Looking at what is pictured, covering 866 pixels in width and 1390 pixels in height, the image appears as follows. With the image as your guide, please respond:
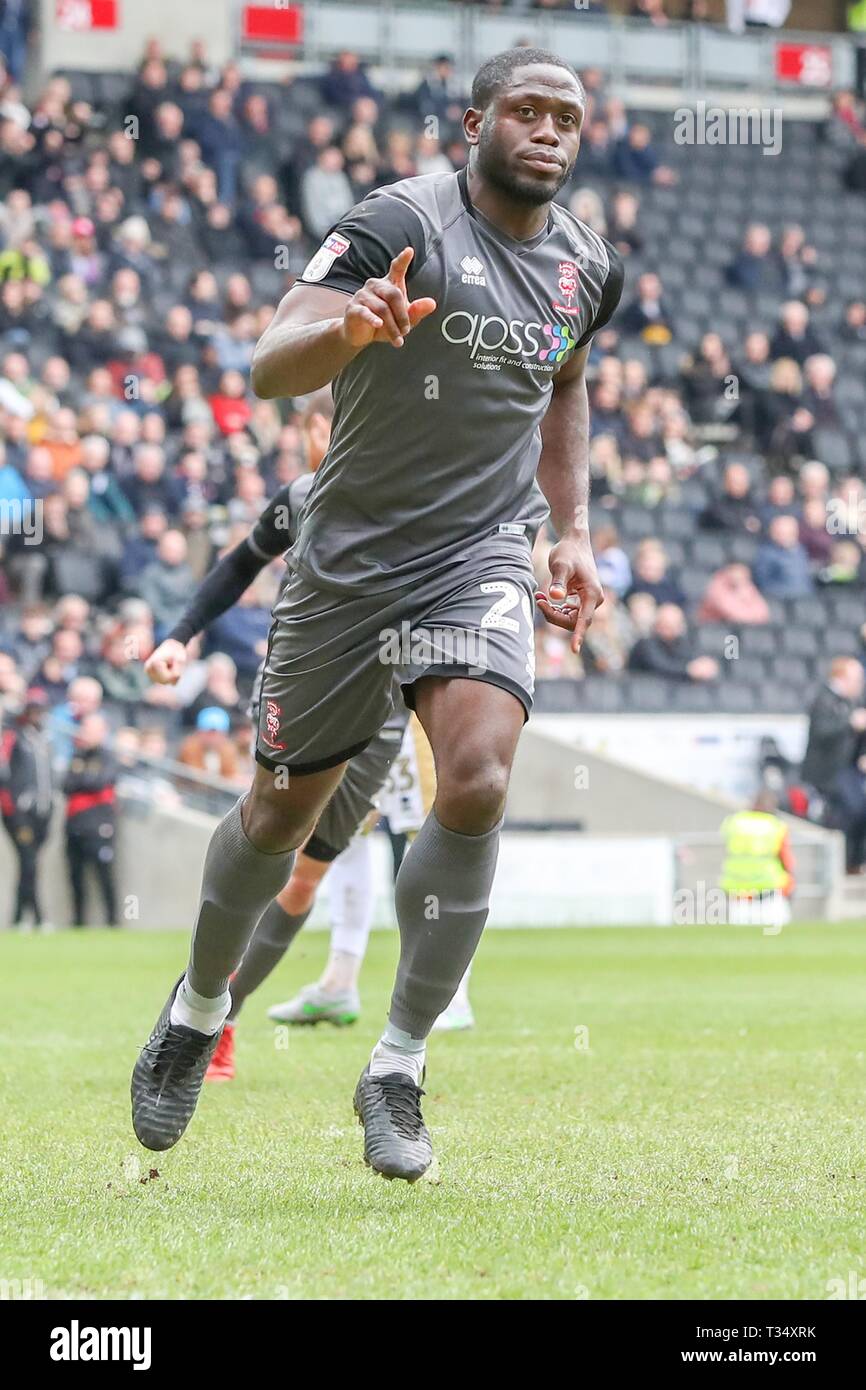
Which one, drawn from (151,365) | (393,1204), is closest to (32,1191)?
(393,1204)

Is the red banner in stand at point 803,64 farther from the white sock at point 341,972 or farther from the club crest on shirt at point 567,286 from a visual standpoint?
the club crest on shirt at point 567,286

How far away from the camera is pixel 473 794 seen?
432 cm

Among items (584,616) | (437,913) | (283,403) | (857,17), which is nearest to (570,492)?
(584,616)

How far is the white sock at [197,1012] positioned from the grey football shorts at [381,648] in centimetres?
60

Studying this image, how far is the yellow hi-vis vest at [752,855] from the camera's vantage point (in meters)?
17.2

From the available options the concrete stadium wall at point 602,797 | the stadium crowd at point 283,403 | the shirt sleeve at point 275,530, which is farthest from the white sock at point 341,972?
the concrete stadium wall at point 602,797

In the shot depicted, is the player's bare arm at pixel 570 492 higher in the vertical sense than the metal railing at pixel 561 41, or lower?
lower

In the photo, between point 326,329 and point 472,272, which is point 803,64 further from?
point 326,329

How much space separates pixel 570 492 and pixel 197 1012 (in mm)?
1538

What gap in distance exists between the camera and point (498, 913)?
16.6 m

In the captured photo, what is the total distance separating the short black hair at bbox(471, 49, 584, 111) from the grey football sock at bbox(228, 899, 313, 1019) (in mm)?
2811

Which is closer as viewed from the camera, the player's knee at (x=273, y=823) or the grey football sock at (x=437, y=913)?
the grey football sock at (x=437, y=913)
